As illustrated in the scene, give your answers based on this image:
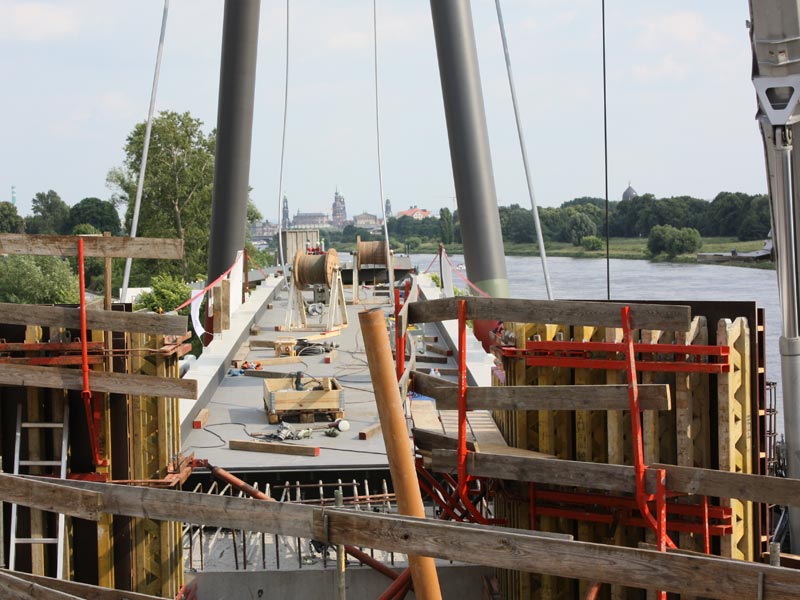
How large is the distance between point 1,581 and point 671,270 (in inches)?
2453

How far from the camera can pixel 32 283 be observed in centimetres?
6081

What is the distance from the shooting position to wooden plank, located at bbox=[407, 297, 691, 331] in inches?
269

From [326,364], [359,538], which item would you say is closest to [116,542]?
[359,538]

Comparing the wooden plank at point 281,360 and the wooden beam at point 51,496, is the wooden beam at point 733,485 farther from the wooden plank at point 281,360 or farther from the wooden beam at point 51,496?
the wooden plank at point 281,360

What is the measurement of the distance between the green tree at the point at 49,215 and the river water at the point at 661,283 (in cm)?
6371

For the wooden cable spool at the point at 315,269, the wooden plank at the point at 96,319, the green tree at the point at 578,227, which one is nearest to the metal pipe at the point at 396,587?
the wooden plank at the point at 96,319

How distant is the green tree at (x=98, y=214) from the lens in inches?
4001

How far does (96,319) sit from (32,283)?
57.1 meters

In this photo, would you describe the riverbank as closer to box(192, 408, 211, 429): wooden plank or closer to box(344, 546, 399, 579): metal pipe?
box(192, 408, 211, 429): wooden plank

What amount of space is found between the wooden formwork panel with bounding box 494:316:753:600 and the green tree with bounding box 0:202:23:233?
98989 millimetres

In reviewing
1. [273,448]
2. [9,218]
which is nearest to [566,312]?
[273,448]

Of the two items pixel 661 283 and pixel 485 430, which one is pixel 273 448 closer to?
pixel 485 430

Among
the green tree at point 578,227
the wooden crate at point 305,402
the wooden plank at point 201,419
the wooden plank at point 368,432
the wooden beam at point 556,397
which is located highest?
the green tree at point 578,227

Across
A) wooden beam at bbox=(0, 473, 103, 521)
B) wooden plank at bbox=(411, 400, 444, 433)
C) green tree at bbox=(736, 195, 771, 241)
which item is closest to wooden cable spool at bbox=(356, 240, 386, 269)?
wooden plank at bbox=(411, 400, 444, 433)
